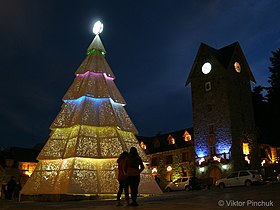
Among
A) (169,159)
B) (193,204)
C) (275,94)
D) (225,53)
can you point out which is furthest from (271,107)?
(193,204)

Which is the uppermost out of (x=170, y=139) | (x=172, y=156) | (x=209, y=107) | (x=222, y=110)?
(x=209, y=107)

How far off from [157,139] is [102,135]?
3294 cm

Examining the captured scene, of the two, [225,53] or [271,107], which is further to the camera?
[271,107]

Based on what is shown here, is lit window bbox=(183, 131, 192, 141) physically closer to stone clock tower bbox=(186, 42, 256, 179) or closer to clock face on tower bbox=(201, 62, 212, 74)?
stone clock tower bbox=(186, 42, 256, 179)

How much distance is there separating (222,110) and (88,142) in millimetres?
25881

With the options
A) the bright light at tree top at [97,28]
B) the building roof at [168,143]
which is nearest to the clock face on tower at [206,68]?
the building roof at [168,143]

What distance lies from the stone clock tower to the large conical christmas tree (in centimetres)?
2219

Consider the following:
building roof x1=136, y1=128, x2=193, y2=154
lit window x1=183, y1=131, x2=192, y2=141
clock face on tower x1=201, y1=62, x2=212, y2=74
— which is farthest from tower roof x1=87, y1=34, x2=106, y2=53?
lit window x1=183, y1=131, x2=192, y2=141

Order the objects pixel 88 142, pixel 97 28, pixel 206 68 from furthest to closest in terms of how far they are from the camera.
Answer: pixel 206 68 < pixel 97 28 < pixel 88 142

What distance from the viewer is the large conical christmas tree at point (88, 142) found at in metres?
15.1

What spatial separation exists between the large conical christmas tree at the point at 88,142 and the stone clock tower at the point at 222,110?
22.2m

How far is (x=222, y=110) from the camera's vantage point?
126ft

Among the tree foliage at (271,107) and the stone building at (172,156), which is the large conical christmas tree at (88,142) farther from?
the tree foliage at (271,107)

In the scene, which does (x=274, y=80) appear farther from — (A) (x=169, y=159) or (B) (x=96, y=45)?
(B) (x=96, y=45)
